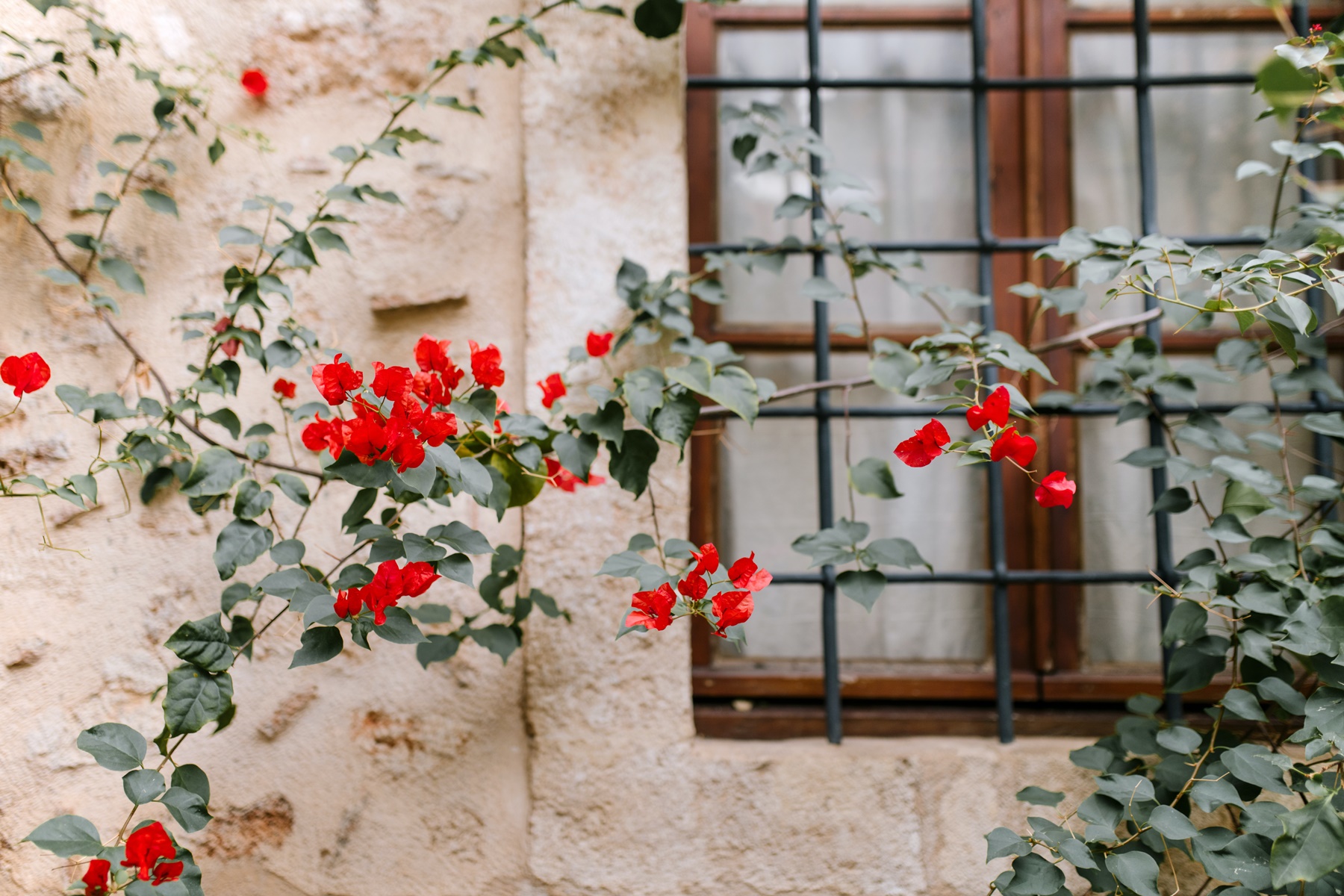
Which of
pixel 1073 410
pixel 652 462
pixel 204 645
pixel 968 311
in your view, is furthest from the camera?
pixel 968 311

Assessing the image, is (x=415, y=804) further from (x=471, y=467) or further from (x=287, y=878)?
(x=471, y=467)

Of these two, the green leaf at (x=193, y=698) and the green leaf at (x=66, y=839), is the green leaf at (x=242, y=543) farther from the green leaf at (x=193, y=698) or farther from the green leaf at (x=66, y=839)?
the green leaf at (x=66, y=839)

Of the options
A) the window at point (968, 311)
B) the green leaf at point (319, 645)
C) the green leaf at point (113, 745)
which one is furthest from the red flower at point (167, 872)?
the window at point (968, 311)

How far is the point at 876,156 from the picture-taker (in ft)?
4.90

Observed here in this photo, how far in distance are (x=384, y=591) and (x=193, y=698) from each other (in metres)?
0.25

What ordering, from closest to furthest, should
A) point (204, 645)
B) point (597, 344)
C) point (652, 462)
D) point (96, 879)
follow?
point (96, 879) → point (204, 645) → point (652, 462) → point (597, 344)

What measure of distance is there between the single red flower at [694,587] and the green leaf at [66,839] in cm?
64

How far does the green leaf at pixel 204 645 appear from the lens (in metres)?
0.94

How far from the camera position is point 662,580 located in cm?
99

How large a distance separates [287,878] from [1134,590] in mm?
1383

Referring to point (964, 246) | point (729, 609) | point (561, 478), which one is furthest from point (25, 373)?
point (964, 246)

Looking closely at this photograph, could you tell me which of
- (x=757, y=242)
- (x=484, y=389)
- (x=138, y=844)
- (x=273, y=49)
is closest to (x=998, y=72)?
(x=757, y=242)

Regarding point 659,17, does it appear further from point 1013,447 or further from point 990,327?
point 1013,447

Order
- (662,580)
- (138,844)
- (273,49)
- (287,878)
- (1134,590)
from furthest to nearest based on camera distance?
(1134,590) → (273,49) → (287,878) → (662,580) → (138,844)
